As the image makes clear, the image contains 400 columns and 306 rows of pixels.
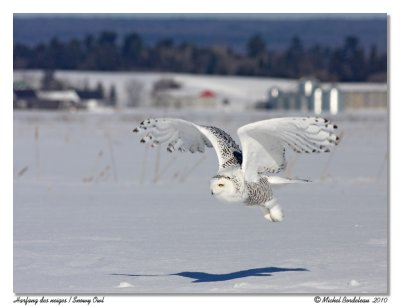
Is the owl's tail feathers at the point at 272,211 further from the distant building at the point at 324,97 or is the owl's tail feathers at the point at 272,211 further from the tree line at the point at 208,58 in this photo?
the distant building at the point at 324,97

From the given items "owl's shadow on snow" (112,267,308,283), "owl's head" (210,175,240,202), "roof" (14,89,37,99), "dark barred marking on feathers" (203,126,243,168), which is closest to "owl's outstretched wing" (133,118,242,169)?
"dark barred marking on feathers" (203,126,243,168)

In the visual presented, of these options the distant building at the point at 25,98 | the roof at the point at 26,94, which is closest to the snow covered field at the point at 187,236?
the distant building at the point at 25,98

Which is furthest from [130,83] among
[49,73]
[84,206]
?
[84,206]

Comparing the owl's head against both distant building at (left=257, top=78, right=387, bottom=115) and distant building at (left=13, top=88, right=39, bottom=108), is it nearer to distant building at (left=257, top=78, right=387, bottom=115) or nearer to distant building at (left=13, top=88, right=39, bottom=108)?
distant building at (left=13, top=88, right=39, bottom=108)

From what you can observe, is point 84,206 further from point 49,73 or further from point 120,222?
point 49,73

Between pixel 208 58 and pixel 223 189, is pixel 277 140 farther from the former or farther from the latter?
pixel 208 58
